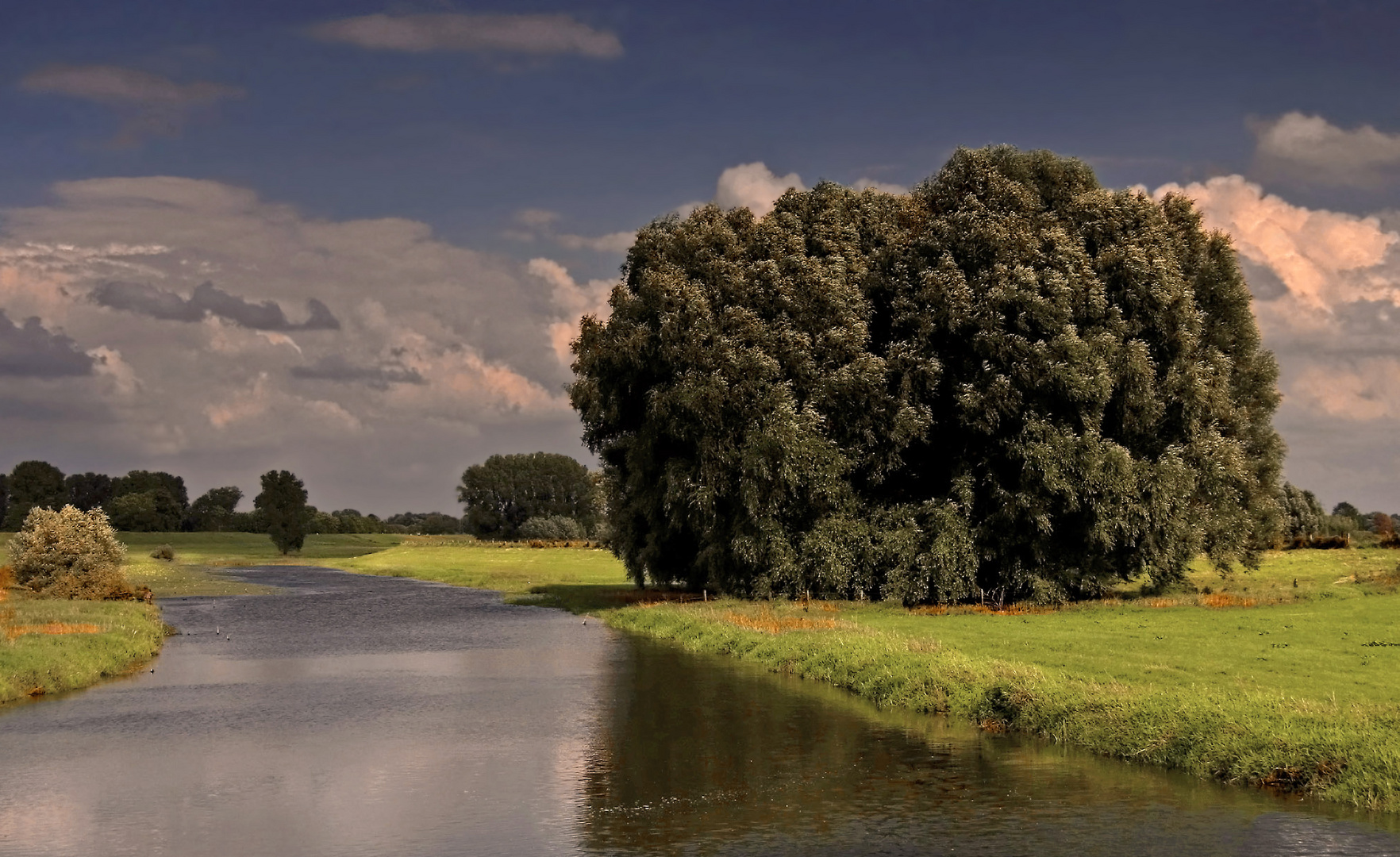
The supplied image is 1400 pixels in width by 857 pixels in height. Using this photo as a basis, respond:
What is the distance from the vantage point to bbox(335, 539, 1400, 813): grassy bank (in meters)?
25.1

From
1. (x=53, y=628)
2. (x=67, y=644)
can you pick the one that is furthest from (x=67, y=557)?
(x=67, y=644)

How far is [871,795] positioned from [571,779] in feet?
21.1

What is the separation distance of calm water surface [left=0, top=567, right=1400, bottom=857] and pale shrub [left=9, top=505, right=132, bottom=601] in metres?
35.4

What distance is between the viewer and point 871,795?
24.5 metres

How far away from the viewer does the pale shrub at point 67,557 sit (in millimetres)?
75312

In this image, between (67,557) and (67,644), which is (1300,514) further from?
(67,644)

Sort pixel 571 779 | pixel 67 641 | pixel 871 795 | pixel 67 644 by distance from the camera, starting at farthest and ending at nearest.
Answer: pixel 67 641, pixel 67 644, pixel 571 779, pixel 871 795

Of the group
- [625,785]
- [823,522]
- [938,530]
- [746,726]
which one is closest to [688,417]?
[823,522]

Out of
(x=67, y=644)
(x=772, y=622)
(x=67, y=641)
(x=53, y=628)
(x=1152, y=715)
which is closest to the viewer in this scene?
(x=1152, y=715)

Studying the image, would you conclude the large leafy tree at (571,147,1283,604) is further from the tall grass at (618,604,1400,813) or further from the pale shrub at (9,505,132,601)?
the pale shrub at (9,505,132,601)

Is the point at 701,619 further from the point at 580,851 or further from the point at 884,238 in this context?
the point at 580,851

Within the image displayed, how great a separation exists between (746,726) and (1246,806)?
43.6 ft

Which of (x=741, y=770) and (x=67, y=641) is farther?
(x=67, y=641)

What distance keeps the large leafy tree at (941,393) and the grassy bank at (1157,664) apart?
349 centimetres
